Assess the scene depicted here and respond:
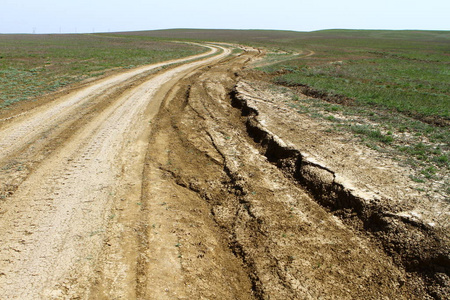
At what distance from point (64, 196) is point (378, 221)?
6099 millimetres

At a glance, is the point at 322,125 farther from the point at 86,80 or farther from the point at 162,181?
the point at 86,80

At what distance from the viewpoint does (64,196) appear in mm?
6578

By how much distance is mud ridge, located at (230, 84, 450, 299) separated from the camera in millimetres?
4762

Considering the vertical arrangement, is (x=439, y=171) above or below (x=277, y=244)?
above

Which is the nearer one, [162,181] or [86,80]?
[162,181]

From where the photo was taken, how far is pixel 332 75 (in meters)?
22.6

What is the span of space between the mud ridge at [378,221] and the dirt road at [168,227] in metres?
0.18

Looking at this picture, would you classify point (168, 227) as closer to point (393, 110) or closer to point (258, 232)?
point (258, 232)

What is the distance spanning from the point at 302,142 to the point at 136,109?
749 centimetres

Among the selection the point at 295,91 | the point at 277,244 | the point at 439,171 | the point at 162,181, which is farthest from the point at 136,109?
the point at 439,171

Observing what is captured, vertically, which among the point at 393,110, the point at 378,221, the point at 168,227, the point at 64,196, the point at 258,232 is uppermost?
the point at 393,110

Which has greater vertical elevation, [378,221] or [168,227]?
[378,221]

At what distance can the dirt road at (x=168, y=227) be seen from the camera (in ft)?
15.1

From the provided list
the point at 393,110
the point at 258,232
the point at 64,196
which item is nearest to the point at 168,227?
the point at 258,232
